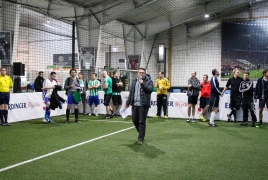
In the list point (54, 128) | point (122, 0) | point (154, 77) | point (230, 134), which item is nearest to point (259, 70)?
point (154, 77)

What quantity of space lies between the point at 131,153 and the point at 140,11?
583 inches

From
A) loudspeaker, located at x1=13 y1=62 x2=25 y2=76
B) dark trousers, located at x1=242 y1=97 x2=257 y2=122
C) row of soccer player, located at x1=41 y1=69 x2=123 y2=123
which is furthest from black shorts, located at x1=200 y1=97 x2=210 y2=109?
loudspeaker, located at x1=13 y1=62 x2=25 y2=76

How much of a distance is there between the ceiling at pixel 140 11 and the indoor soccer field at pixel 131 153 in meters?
8.31

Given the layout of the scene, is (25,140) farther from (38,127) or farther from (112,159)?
(112,159)

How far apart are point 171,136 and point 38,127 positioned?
442cm

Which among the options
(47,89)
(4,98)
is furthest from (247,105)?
(4,98)

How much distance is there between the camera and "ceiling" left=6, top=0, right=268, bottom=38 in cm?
1614

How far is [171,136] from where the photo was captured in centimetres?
779

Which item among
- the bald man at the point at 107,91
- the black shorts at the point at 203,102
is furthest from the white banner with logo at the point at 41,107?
the bald man at the point at 107,91

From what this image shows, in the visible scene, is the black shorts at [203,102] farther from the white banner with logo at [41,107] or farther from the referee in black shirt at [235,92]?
the referee in black shirt at [235,92]

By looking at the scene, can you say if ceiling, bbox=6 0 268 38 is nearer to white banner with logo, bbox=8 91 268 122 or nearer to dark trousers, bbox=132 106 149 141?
white banner with logo, bbox=8 91 268 122

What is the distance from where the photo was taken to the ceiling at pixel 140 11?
16141mm

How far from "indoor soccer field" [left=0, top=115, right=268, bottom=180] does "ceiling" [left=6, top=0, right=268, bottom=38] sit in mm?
8312

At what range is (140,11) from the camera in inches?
754
